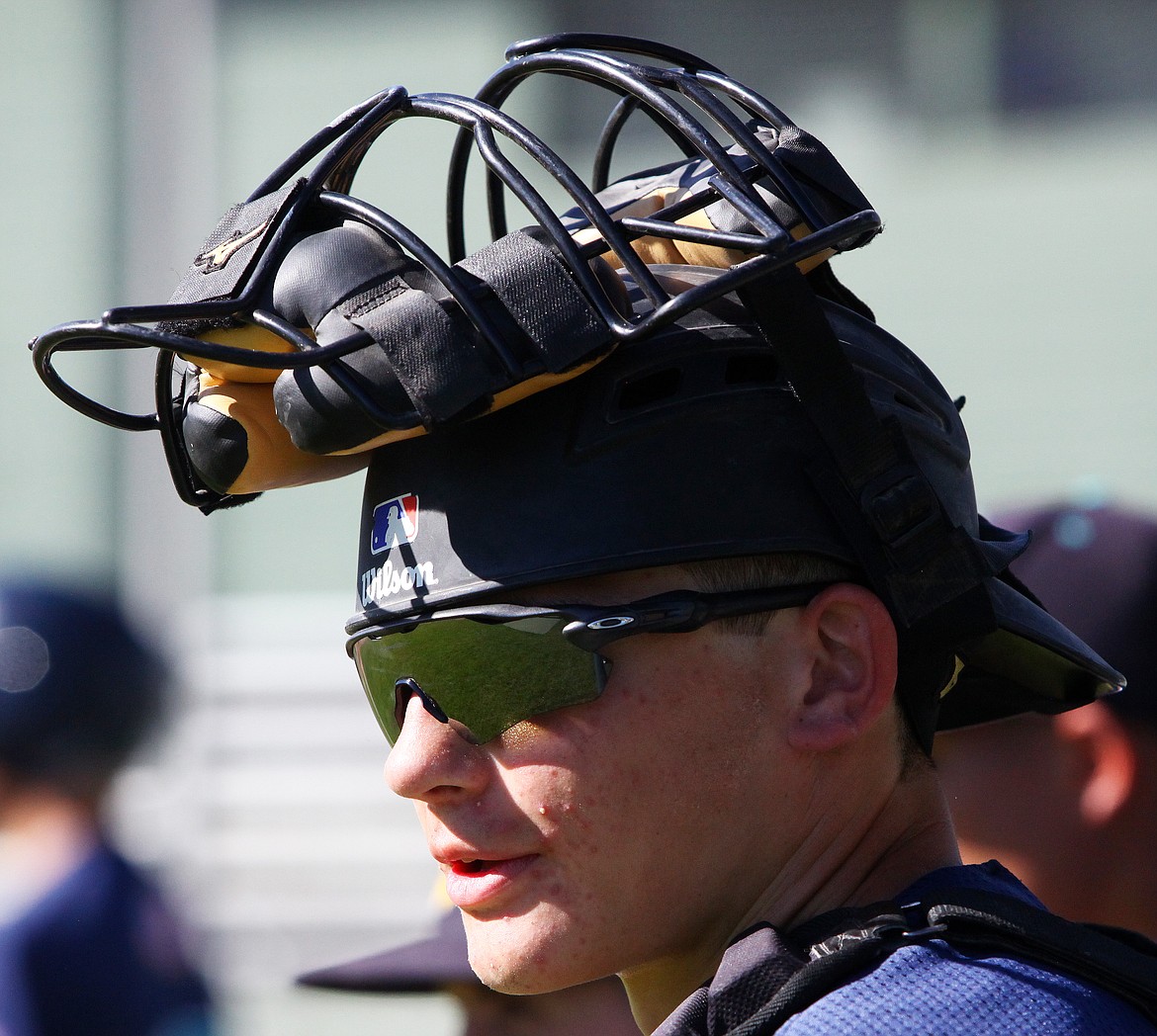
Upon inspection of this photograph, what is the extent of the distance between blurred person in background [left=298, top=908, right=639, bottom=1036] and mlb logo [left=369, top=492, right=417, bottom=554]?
127 cm

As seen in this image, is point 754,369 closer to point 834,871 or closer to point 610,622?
point 610,622

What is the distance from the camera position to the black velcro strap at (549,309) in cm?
166

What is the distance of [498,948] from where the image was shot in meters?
1.81

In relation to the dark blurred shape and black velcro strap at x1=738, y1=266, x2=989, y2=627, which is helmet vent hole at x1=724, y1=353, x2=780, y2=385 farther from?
the dark blurred shape

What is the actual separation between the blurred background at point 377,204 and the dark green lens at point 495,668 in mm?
4172

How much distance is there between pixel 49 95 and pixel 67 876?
4989mm

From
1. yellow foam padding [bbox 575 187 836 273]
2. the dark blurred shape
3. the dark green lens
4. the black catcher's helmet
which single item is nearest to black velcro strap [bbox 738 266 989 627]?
the black catcher's helmet

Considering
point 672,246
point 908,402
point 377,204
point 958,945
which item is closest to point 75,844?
point 672,246

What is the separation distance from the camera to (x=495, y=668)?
180 cm

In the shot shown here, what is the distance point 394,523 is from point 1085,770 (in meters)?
1.86

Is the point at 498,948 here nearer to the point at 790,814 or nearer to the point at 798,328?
the point at 790,814

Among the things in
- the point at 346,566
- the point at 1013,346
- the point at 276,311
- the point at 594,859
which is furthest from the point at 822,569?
the point at 346,566

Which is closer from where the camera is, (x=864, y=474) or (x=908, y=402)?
(x=864, y=474)

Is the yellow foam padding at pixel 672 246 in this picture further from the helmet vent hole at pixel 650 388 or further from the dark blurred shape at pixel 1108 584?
the dark blurred shape at pixel 1108 584
